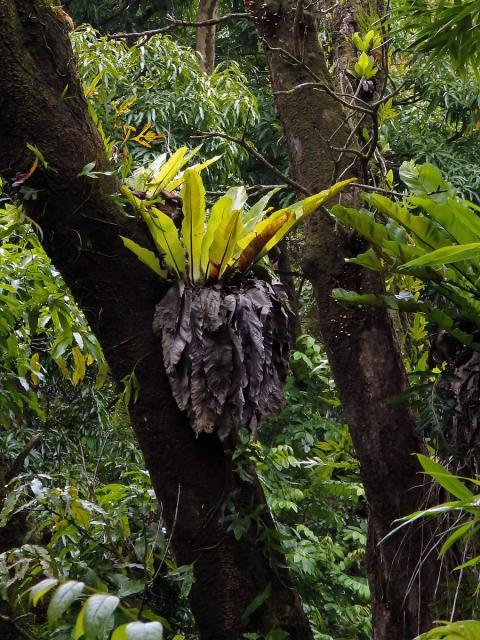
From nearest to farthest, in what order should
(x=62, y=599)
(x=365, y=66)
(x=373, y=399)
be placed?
(x=62, y=599)
(x=373, y=399)
(x=365, y=66)

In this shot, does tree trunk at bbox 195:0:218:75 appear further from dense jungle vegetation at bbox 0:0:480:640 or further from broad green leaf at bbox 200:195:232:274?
broad green leaf at bbox 200:195:232:274

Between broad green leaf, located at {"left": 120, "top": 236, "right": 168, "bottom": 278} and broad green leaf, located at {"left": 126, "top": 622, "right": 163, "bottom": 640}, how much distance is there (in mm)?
1014

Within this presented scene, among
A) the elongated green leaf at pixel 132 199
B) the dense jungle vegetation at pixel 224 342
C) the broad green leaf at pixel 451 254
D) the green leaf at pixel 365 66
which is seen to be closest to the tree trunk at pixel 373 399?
the dense jungle vegetation at pixel 224 342

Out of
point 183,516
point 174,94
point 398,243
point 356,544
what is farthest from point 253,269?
point 174,94

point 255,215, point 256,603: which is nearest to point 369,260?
point 255,215

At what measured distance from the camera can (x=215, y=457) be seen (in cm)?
180

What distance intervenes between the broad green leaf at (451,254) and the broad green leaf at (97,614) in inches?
30.4

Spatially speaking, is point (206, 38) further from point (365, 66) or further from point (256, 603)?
point (256, 603)

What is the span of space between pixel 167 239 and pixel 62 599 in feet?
3.25

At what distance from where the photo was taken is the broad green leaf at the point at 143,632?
0.88 m

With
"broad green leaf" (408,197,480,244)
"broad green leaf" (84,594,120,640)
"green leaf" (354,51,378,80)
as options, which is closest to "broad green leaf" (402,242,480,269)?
"broad green leaf" (408,197,480,244)

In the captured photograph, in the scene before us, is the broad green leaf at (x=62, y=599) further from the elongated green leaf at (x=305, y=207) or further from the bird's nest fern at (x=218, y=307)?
the elongated green leaf at (x=305, y=207)

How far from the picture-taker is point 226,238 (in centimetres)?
184

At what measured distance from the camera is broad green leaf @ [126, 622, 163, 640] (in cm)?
88
